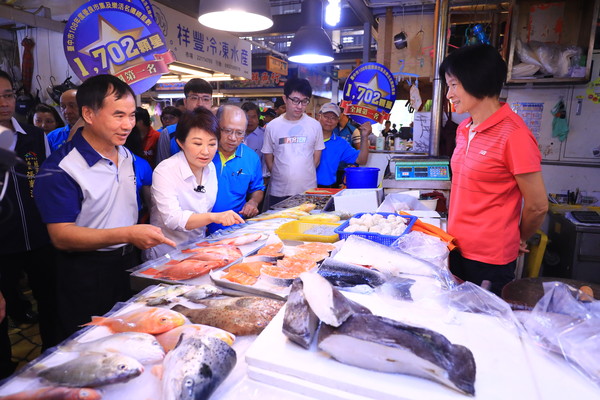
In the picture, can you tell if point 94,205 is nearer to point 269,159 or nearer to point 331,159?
point 269,159

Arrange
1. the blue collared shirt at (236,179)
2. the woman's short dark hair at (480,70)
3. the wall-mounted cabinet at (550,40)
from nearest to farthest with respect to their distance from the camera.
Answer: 1. the woman's short dark hair at (480,70)
2. the blue collared shirt at (236,179)
3. the wall-mounted cabinet at (550,40)

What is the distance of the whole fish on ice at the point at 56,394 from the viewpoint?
0.91m

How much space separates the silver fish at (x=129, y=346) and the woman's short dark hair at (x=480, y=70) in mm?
2333

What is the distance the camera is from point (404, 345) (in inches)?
34.6

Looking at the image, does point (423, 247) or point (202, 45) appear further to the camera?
point (202, 45)

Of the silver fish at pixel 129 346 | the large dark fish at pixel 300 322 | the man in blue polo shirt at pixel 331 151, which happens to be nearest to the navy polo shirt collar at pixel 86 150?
the silver fish at pixel 129 346

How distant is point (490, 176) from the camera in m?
2.31

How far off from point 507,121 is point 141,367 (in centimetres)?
234

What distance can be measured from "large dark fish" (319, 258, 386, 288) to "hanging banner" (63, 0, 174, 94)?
265 cm

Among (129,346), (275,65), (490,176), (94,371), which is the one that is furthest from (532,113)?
(275,65)

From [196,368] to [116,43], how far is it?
318 centimetres

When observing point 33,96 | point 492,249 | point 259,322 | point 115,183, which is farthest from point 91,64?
point 33,96

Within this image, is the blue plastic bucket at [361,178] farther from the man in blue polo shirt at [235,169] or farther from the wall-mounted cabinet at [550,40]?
the wall-mounted cabinet at [550,40]

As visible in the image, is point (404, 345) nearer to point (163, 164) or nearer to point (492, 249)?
point (492, 249)
